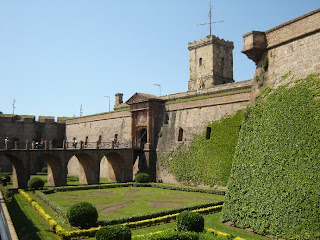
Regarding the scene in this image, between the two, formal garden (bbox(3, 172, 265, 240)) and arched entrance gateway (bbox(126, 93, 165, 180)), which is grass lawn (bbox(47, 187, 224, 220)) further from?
arched entrance gateway (bbox(126, 93, 165, 180))

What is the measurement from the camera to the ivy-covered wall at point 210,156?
934 inches

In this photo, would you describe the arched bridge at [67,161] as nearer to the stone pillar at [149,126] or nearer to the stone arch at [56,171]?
the stone arch at [56,171]

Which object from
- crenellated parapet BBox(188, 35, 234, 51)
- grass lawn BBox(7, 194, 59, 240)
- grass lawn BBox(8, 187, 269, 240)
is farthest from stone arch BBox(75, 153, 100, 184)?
crenellated parapet BBox(188, 35, 234, 51)

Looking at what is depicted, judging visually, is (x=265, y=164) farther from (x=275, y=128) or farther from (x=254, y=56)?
(x=254, y=56)

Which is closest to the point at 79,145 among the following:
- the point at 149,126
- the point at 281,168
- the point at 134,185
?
the point at 149,126

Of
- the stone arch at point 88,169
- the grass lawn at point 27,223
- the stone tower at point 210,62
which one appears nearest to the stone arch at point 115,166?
the stone arch at point 88,169

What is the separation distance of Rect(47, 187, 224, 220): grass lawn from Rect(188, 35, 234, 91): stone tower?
21.5 meters

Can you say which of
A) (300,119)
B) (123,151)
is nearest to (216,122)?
(123,151)

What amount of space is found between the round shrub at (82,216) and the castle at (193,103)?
944 cm

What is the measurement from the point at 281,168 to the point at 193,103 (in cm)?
1762

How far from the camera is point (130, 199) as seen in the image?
21.2 m

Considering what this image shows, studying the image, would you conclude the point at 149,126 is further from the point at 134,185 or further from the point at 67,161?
the point at 67,161

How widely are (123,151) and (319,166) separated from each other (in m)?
23.0

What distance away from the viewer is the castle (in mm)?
13922
